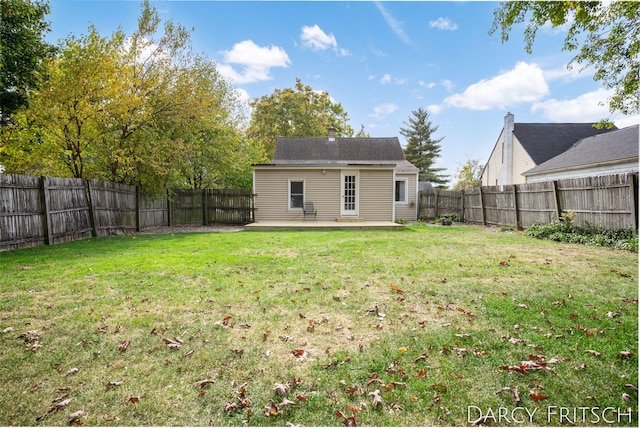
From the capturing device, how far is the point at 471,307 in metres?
3.69

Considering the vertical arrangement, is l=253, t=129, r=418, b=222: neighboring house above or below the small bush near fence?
above

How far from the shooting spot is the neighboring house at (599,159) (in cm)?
1222

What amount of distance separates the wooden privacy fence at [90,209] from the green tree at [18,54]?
166 inches

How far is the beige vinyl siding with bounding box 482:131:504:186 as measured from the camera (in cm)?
2286

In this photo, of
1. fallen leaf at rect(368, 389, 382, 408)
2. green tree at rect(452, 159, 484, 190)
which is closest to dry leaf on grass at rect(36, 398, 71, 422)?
fallen leaf at rect(368, 389, 382, 408)

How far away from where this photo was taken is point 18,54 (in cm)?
1015

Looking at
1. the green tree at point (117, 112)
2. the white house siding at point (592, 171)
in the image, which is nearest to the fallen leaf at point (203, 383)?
the green tree at point (117, 112)

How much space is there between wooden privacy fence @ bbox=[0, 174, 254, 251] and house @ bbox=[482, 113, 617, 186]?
17.1m

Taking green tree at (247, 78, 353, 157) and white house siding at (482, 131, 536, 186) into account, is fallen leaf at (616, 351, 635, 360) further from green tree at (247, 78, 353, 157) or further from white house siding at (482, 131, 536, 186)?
green tree at (247, 78, 353, 157)

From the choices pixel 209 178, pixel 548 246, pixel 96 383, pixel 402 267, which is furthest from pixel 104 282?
pixel 209 178

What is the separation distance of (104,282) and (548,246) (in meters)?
9.62

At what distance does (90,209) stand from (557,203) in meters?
14.9

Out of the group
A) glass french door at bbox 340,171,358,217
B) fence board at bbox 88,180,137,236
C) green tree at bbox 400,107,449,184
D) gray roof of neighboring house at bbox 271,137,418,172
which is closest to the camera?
fence board at bbox 88,180,137,236

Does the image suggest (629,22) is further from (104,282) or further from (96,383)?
(104,282)
